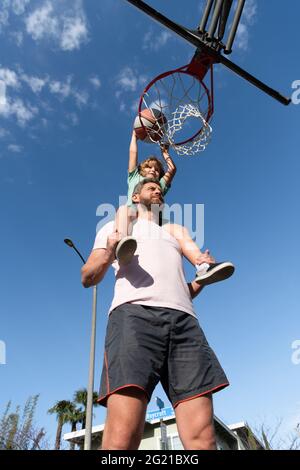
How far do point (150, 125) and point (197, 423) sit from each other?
12.2 ft

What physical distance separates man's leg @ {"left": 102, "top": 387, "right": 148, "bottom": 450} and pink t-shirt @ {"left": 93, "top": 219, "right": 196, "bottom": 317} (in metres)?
0.55

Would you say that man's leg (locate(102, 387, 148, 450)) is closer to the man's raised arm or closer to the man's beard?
the man's raised arm

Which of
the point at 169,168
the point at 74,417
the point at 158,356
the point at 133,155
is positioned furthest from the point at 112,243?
the point at 74,417

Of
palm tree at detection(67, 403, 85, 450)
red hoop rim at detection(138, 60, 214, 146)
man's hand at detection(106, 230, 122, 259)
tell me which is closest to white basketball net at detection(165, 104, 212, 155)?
red hoop rim at detection(138, 60, 214, 146)

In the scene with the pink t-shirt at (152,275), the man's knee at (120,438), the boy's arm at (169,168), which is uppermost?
the boy's arm at (169,168)

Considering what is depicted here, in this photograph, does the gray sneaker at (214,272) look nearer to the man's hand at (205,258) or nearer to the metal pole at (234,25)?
the man's hand at (205,258)

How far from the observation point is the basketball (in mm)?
4902

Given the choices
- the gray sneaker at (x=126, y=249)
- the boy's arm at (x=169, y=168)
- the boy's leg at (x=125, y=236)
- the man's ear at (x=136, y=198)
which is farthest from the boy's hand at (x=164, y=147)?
the gray sneaker at (x=126, y=249)

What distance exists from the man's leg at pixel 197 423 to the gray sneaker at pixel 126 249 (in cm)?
91

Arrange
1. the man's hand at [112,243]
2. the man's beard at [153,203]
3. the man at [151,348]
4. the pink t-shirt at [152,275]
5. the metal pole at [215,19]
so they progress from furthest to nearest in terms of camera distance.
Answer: the metal pole at [215,19]
the man's beard at [153,203]
the man's hand at [112,243]
the pink t-shirt at [152,275]
the man at [151,348]

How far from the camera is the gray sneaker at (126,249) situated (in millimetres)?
2482

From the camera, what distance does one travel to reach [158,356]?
2244 mm

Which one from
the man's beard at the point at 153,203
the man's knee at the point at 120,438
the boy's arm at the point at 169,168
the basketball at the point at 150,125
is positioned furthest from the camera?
the basketball at the point at 150,125

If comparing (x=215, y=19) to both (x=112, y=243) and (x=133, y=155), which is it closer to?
(x=133, y=155)
